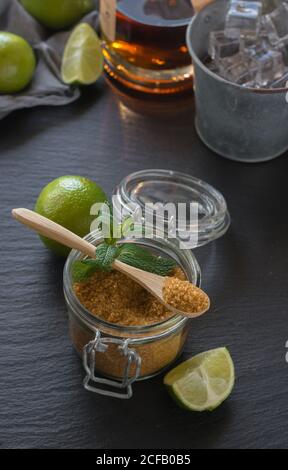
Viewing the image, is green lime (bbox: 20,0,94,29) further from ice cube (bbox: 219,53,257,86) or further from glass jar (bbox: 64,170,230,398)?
glass jar (bbox: 64,170,230,398)

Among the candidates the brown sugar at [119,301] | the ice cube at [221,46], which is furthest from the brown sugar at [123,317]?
the ice cube at [221,46]

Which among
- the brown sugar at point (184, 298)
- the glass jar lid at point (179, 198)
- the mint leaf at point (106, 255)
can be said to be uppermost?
the mint leaf at point (106, 255)

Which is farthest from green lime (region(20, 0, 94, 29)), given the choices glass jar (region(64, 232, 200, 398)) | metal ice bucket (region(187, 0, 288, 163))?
glass jar (region(64, 232, 200, 398))

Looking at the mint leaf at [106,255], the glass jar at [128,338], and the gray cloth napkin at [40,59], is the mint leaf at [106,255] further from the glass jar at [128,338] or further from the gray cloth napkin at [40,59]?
the gray cloth napkin at [40,59]

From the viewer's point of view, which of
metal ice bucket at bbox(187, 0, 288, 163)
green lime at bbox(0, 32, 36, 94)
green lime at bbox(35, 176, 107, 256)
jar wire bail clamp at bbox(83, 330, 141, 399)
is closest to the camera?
jar wire bail clamp at bbox(83, 330, 141, 399)

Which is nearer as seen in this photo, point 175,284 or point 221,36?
point 175,284

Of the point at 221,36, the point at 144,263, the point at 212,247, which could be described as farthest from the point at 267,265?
the point at 221,36

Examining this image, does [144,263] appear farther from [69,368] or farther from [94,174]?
[94,174]
